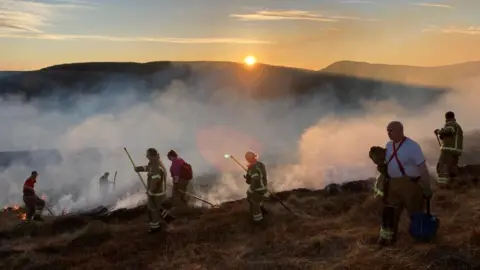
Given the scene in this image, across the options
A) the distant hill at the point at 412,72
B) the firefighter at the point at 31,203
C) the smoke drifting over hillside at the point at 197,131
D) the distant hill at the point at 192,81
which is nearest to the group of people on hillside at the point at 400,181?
the firefighter at the point at 31,203

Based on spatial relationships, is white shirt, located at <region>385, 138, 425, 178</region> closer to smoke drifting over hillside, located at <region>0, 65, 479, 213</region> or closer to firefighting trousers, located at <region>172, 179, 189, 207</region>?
firefighting trousers, located at <region>172, 179, 189, 207</region>

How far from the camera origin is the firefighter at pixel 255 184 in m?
12.7

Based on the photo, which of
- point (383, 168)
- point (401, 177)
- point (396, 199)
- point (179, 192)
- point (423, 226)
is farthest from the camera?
point (179, 192)

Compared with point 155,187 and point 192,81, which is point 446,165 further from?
point 192,81

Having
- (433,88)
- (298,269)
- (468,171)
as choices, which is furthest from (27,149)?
(298,269)

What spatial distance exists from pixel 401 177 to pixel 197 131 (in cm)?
7311

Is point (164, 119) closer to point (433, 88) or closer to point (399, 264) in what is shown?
point (433, 88)

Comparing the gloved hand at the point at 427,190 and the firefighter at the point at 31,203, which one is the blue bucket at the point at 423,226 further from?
the firefighter at the point at 31,203

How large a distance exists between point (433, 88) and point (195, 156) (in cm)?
3855

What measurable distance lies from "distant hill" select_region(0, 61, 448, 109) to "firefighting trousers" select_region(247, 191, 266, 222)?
73.0m

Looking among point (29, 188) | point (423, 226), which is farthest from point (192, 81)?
point (423, 226)

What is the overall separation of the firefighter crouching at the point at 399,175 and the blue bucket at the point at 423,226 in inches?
4.6

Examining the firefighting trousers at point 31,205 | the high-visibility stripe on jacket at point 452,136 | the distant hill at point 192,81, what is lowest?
the firefighting trousers at point 31,205

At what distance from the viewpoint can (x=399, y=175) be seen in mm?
8609
